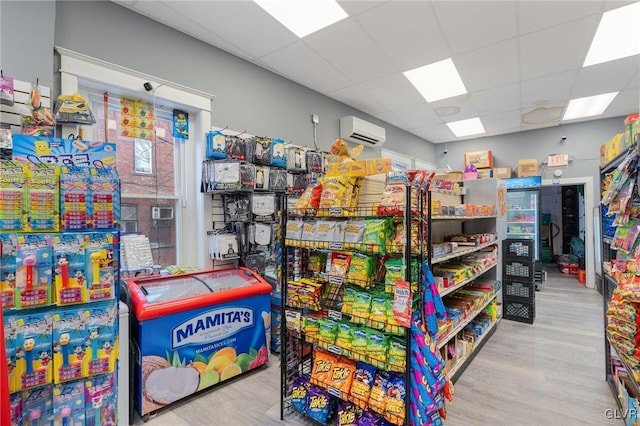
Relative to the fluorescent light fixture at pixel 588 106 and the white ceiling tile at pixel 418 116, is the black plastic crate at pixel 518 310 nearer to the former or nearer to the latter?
the white ceiling tile at pixel 418 116

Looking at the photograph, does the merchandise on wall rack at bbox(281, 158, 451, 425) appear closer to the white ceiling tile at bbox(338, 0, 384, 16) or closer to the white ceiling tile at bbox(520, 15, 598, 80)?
the white ceiling tile at bbox(338, 0, 384, 16)

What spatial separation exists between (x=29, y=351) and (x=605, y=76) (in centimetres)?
689

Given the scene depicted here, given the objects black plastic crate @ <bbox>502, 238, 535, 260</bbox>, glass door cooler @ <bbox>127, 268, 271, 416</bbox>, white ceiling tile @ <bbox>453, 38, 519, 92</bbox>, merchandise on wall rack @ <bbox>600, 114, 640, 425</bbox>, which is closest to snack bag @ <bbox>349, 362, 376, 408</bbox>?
glass door cooler @ <bbox>127, 268, 271, 416</bbox>

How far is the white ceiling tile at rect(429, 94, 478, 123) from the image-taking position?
17.4 ft

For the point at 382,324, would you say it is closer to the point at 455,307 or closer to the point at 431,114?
the point at 455,307

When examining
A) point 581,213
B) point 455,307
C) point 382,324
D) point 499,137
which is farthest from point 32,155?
point 581,213

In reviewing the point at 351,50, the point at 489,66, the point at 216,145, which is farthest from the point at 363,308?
the point at 489,66

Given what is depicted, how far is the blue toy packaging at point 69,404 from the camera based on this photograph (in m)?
1.89

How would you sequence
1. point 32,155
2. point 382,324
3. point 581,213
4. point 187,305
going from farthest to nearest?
point 581,213, point 187,305, point 32,155, point 382,324

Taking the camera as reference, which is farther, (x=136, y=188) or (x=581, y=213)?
(x=581, y=213)

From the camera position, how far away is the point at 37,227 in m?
1.86

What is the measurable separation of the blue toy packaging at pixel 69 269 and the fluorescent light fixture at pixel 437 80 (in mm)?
4137

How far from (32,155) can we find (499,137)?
864 centimetres

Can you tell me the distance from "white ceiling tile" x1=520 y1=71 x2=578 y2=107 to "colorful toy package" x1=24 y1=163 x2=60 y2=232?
18.6 feet
